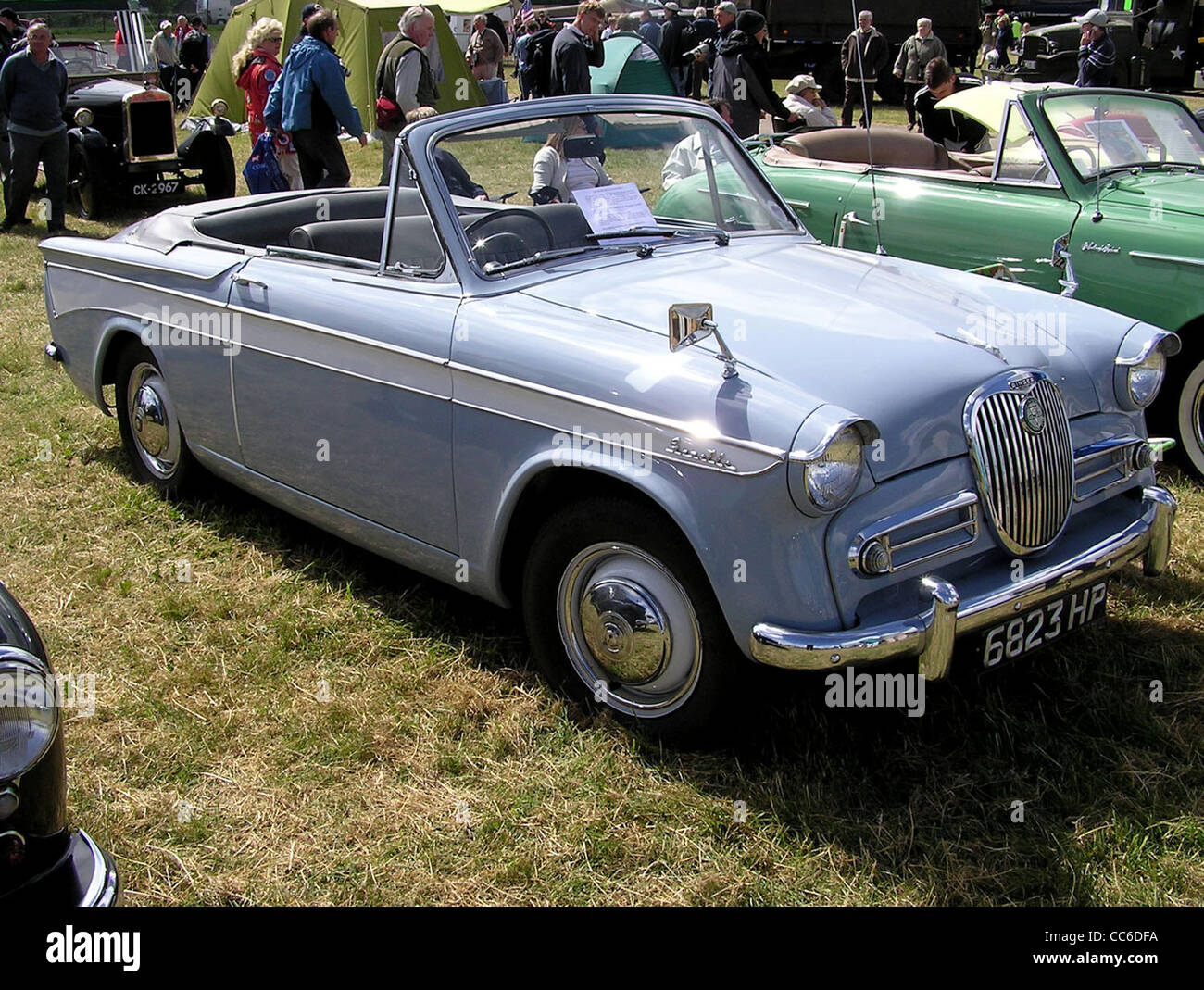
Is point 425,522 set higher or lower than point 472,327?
lower

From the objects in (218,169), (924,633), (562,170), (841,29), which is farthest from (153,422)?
(841,29)

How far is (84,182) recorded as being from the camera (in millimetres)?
12078

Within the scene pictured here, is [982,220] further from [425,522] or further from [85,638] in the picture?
[85,638]

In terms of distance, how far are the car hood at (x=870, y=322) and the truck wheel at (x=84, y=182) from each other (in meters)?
9.90

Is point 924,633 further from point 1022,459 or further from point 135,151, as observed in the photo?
point 135,151

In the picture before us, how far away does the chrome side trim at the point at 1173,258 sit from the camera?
16.6 feet

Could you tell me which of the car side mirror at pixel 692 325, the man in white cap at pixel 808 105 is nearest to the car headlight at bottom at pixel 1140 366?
the car side mirror at pixel 692 325

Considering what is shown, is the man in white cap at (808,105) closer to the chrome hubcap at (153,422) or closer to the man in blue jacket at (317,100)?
the man in blue jacket at (317,100)

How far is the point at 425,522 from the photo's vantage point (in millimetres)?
3643

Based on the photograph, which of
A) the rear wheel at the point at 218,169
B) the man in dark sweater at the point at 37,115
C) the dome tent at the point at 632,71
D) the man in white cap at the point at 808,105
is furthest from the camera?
the dome tent at the point at 632,71

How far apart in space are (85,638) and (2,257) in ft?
25.3

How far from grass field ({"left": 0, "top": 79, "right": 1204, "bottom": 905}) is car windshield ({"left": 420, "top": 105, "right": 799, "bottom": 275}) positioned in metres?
1.29
